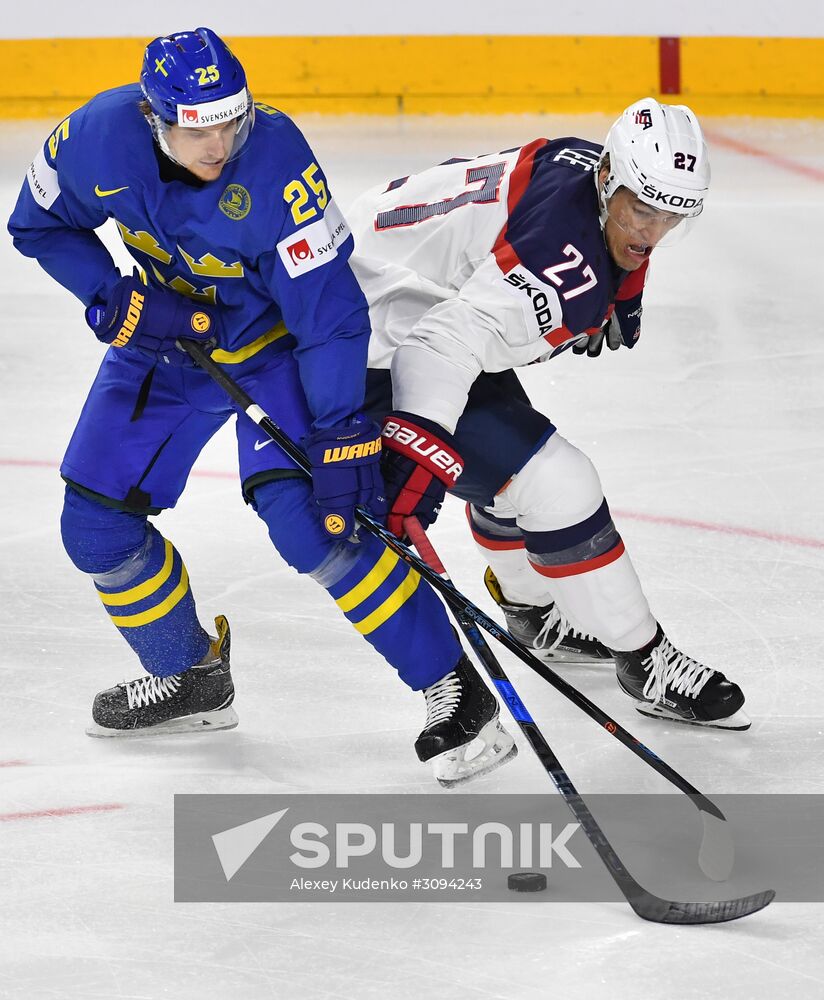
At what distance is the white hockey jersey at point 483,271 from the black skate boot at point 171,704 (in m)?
0.65

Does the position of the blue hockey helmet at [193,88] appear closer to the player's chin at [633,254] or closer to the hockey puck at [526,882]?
the player's chin at [633,254]

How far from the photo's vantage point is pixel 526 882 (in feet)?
7.09

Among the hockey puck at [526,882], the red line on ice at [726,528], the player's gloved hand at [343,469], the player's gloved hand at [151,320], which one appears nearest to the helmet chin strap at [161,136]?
the player's gloved hand at [151,320]

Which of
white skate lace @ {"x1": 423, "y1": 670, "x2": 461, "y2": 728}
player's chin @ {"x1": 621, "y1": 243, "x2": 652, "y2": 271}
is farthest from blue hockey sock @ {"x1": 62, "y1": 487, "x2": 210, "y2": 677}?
player's chin @ {"x1": 621, "y1": 243, "x2": 652, "y2": 271}

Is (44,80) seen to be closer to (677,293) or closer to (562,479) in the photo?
(677,293)

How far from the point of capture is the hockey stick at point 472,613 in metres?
2.29

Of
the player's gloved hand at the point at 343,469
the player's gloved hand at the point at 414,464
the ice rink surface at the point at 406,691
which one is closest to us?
the ice rink surface at the point at 406,691

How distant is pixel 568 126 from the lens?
7039 millimetres


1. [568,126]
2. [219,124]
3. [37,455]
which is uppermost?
[219,124]

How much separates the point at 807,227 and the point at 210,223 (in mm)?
3839

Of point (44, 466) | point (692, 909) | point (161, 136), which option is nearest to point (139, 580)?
point (161, 136)

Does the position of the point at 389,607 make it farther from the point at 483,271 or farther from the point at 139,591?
the point at 483,271

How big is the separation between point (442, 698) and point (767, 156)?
4.73m

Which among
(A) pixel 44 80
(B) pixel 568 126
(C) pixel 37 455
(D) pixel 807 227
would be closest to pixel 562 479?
(C) pixel 37 455
